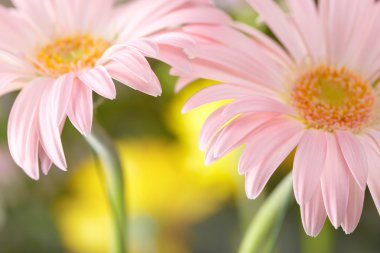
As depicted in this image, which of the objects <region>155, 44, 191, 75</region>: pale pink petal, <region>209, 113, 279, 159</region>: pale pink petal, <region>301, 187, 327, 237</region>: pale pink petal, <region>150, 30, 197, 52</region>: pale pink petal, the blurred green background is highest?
<region>150, 30, 197, 52</region>: pale pink petal

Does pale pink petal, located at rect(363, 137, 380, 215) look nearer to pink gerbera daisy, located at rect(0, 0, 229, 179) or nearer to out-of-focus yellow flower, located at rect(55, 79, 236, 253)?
pink gerbera daisy, located at rect(0, 0, 229, 179)

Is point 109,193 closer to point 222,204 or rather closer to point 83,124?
point 83,124

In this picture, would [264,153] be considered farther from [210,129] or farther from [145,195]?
[145,195]

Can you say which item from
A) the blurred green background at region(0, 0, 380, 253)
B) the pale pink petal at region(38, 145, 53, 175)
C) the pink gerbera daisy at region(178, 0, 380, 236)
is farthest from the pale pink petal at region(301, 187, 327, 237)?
the blurred green background at region(0, 0, 380, 253)

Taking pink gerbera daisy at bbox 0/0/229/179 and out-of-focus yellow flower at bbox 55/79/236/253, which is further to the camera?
out-of-focus yellow flower at bbox 55/79/236/253

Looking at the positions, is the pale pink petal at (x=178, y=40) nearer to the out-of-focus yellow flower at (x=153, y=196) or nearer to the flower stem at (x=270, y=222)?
the flower stem at (x=270, y=222)

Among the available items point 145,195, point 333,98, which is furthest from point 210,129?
point 145,195
